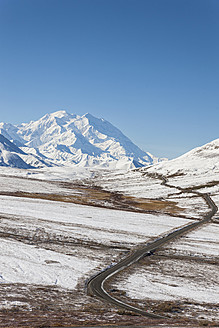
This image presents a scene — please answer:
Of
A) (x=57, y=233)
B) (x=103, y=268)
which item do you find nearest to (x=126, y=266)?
(x=103, y=268)

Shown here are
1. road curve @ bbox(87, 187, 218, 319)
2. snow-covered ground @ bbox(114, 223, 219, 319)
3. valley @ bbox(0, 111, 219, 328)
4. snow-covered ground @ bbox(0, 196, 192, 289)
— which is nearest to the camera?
valley @ bbox(0, 111, 219, 328)

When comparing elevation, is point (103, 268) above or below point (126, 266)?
below

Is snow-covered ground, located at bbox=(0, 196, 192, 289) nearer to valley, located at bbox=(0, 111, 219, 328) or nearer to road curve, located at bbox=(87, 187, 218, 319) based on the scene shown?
valley, located at bbox=(0, 111, 219, 328)

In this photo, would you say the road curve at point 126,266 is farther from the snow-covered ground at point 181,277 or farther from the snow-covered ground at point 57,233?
the snow-covered ground at point 57,233

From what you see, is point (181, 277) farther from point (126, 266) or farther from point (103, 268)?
point (103, 268)

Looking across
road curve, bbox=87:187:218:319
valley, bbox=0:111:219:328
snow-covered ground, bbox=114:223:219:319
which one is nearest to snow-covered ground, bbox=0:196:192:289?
valley, bbox=0:111:219:328

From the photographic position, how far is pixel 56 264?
157 feet

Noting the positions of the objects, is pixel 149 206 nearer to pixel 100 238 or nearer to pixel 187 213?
pixel 187 213

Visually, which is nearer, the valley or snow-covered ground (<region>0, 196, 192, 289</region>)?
the valley

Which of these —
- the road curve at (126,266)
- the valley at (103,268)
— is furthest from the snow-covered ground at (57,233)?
the road curve at (126,266)

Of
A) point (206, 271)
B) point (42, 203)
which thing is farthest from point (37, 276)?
point (42, 203)

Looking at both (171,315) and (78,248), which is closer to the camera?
(171,315)

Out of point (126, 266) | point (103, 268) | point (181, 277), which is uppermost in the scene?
point (181, 277)

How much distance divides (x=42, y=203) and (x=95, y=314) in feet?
261
